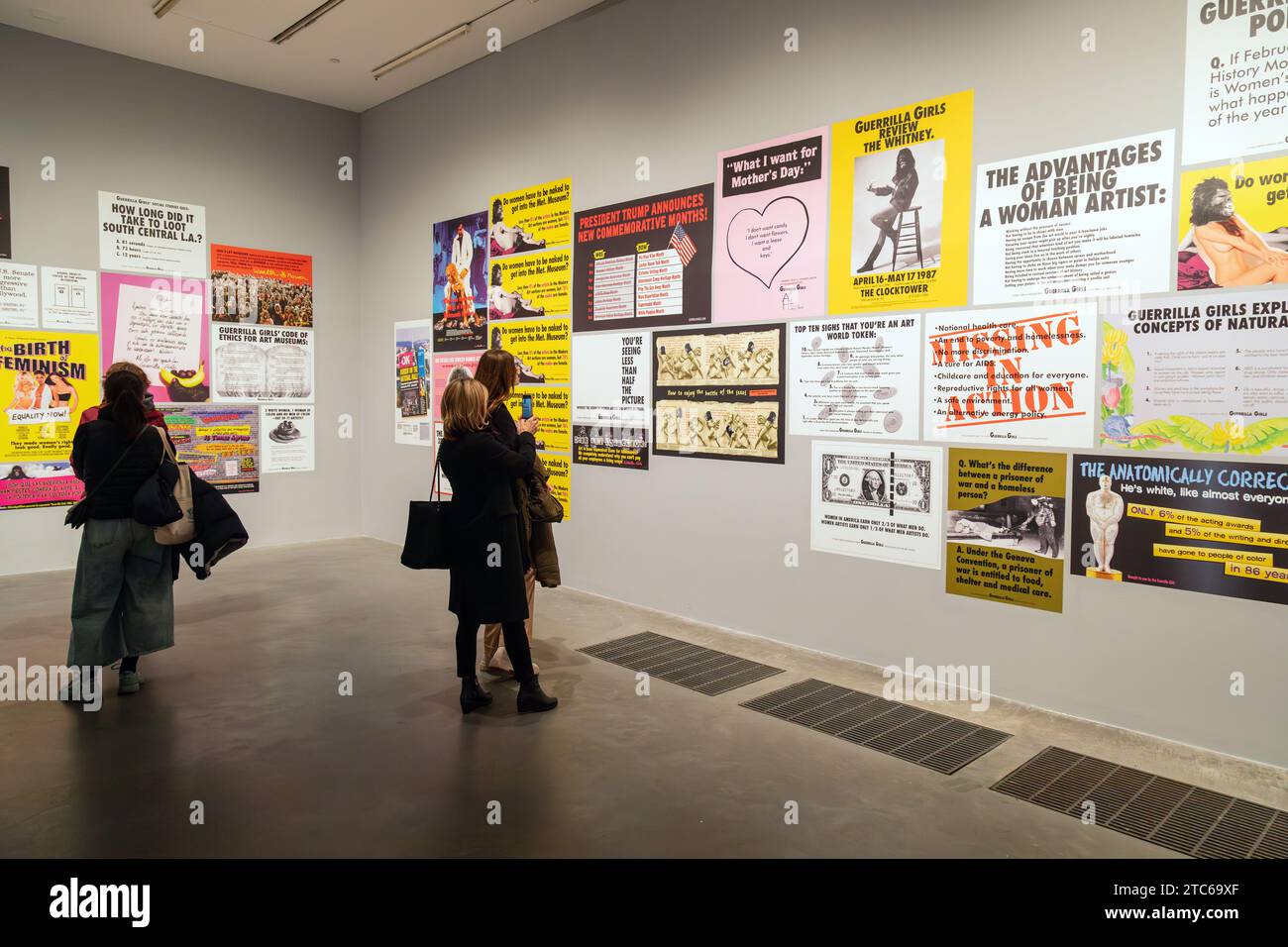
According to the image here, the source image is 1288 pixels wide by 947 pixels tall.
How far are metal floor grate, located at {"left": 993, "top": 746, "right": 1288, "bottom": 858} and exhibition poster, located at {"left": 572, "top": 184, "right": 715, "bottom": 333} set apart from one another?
A: 3.16 m

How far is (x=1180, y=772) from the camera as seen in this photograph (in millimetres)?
3262

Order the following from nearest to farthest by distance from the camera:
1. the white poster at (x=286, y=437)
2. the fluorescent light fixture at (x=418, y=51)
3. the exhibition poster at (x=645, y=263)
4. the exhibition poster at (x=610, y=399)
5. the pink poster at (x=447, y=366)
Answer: the exhibition poster at (x=645, y=263) → the exhibition poster at (x=610, y=399) → the fluorescent light fixture at (x=418, y=51) → the pink poster at (x=447, y=366) → the white poster at (x=286, y=437)

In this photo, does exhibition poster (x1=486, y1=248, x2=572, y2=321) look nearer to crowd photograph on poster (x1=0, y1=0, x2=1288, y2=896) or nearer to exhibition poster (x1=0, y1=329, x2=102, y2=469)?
crowd photograph on poster (x1=0, y1=0, x2=1288, y2=896)

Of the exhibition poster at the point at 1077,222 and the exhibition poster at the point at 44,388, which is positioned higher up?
the exhibition poster at the point at 1077,222

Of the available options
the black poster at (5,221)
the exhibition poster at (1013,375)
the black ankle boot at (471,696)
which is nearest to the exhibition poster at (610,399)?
the exhibition poster at (1013,375)

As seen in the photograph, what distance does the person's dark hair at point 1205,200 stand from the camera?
11.1 feet

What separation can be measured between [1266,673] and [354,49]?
7231mm

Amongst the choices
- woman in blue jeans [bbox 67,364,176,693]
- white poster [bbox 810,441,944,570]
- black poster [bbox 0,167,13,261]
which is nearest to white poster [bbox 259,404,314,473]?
black poster [bbox 0,167,13,261]

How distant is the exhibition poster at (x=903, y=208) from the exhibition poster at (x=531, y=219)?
233 centimetres

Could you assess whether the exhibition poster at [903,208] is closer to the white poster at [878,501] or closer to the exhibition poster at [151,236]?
the white poster at [878,501]

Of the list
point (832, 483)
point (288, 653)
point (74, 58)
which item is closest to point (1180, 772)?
point (832, 483)

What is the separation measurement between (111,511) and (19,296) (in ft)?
12.6

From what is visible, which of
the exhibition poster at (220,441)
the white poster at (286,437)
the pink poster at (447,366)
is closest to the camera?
the pink poster at (447,366)

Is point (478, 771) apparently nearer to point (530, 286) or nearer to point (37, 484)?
point (530, 286)
